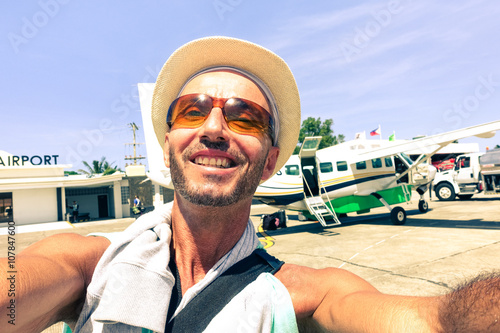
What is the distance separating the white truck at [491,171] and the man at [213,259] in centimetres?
2145

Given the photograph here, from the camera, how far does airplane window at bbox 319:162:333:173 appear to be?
1181cm

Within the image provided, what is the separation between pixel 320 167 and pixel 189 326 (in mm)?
11160

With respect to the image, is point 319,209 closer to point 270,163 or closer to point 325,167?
point 325,167

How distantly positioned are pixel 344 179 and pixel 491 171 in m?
12.5

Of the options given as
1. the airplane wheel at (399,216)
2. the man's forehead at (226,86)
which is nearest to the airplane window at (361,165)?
the airplane wheel at (399,216)

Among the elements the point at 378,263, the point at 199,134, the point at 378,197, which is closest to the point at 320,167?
the point at 378,197

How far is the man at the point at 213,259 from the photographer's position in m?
1.06

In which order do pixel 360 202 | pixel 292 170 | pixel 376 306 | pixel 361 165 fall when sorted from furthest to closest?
pixel 360 202 → pixel 361 165 → pixel 292 170 → pixel 376 306

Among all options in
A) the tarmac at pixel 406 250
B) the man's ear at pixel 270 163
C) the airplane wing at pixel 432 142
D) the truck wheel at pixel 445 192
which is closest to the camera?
the man's ear at pixel 270 163

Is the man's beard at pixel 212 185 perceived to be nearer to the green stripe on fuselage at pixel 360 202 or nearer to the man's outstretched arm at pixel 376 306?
the man's outstretched arm at pixel 376 306

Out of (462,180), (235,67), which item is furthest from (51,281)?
(462,180)

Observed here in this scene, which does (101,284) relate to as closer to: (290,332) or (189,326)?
(189,326)

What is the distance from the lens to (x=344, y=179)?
11.9 m

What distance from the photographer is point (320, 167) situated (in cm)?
1182
